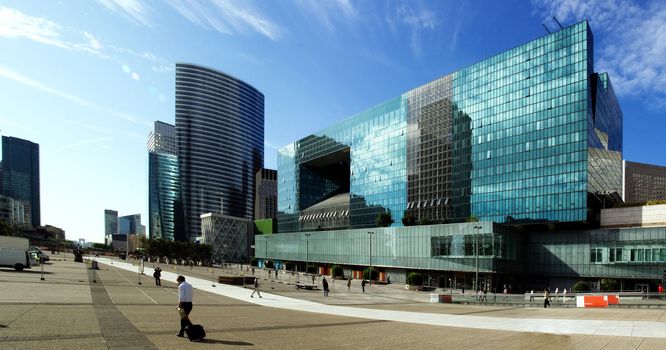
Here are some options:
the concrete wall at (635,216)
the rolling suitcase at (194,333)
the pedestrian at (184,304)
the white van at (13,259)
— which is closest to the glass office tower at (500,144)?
the concrete wall at (635,216)

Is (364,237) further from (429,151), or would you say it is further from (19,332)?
(19,332)

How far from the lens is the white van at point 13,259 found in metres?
42.2

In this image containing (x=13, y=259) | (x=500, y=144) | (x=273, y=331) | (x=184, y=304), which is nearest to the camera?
(x=184, y=304)

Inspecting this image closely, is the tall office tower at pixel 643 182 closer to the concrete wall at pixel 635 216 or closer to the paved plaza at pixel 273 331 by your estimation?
the concrete wall at pixel 635 216

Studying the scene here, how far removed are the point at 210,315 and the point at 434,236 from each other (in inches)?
2467

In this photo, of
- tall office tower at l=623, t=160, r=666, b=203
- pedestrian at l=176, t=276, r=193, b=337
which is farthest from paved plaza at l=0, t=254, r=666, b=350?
tall office tower at l=623, t=160, r=666, b=203

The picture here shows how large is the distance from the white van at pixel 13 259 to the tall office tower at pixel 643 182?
183 metres

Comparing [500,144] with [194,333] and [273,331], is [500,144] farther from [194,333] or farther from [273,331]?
[194,333]

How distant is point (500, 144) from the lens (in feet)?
270

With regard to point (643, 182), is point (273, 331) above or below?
below

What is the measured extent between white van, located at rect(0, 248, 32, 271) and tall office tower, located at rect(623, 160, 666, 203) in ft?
599

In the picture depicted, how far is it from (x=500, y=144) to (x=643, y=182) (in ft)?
405

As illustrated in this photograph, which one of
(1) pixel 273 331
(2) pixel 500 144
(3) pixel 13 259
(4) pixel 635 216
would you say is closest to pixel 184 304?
(1) pixel 273 331

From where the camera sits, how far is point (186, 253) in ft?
376
